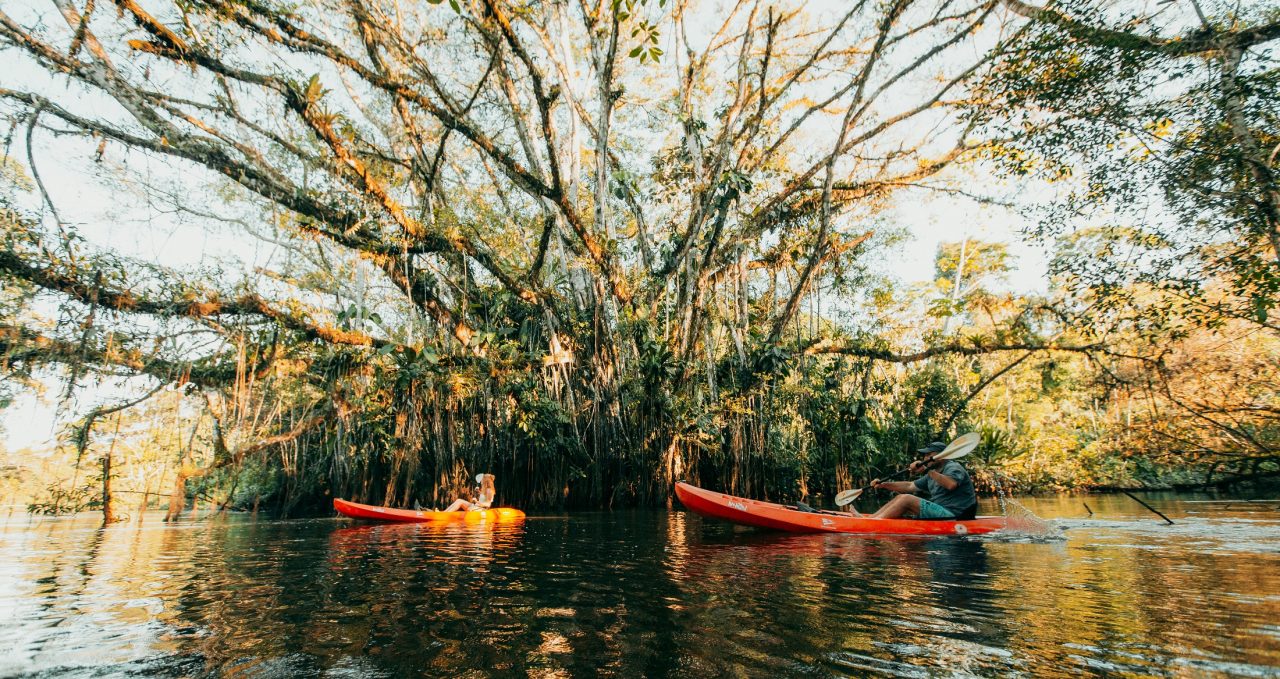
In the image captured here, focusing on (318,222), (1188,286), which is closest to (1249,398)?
(1188,286)

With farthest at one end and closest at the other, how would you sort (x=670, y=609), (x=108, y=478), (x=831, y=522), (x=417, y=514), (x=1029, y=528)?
(x=108, y=478)
(x=417, y=514)
(x=831, y=522)
(x=1029, y=528)
(x=670, y=609)

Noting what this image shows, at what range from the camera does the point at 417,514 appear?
319 inches

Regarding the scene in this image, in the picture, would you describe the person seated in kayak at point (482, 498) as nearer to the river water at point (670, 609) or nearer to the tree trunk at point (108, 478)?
the river water at point (670, 609)

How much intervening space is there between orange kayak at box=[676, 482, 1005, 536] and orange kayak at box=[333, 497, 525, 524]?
376 cm

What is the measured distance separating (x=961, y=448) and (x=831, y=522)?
1.73 meters

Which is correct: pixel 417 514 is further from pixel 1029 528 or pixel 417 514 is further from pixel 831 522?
pixel 1029 528

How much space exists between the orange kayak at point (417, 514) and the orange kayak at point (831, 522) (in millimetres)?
3756

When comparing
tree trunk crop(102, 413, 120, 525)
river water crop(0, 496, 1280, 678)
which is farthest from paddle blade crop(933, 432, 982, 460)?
tree trunk crop(102, 413, 120, 525)

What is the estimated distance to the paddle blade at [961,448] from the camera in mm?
6137

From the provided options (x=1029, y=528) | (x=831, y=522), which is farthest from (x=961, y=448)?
(x=831, y=522)

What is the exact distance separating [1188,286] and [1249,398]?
3322 millimetres

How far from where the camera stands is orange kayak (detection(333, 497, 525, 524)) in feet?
26.3

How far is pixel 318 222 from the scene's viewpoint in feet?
24.0

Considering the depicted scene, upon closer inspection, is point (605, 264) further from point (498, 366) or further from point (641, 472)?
point (641, 472)
